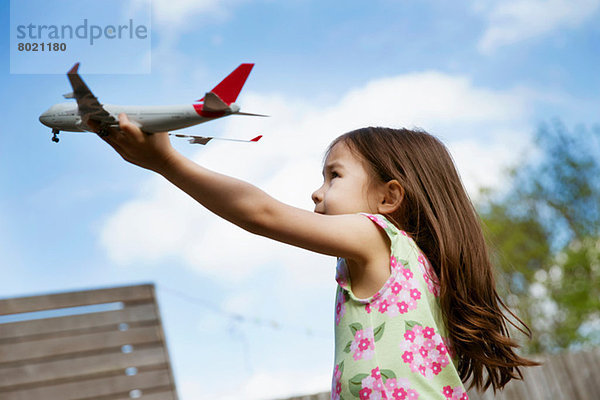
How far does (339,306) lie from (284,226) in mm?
340

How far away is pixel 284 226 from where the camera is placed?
1.20 metres

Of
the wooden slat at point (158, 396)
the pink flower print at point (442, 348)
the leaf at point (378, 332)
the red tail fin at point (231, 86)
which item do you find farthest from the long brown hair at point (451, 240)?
the wooden slat at point (158, 396)

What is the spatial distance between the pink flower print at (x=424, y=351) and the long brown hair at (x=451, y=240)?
0.41 ft

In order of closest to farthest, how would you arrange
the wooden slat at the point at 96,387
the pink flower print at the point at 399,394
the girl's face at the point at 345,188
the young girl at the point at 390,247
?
the young girl at the point at 390,247
the pink flower print at the point at 399,394
the girl's face at the point at 345,188
the wooden slat at the point at 96,387

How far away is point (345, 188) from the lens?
150 centimetres

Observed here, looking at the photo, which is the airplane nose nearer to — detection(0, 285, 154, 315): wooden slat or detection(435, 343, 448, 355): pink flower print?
detection(435, 343, 448, 355): pink flower print

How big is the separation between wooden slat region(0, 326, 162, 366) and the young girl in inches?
145

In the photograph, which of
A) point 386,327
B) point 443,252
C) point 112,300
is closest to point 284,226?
point 386,327

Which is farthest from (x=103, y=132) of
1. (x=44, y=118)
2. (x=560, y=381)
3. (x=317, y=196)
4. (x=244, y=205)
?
(x=560, y=381)

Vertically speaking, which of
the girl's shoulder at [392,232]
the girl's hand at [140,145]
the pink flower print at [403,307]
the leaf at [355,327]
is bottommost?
the leaf at [355,327]

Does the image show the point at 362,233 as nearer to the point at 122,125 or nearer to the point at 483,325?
the point at 483,325

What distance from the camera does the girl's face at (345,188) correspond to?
1469mm

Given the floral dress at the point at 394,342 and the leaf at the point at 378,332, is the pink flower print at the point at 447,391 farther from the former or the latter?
the leaf at the point at 378,332

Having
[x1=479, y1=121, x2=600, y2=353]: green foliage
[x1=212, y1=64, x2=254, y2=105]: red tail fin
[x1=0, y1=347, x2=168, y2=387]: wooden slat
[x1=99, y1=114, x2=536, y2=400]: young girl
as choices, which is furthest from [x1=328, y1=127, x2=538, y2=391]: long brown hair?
[x1=479, y1=121, x2=600, y2=353]: green foliage
